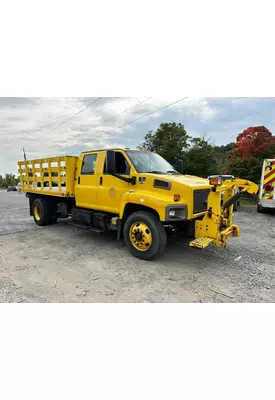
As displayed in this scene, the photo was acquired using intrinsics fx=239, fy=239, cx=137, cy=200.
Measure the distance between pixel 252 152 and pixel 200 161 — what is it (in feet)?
10.5

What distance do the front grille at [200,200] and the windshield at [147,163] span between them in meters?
0.97

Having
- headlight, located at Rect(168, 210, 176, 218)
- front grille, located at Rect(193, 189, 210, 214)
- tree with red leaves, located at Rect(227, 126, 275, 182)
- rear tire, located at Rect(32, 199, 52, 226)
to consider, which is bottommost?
rear tire, located at Rect(32, 199, 52, 226)

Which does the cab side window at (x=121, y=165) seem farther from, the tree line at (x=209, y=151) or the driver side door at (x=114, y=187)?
the tree line at (x=209, y=151)

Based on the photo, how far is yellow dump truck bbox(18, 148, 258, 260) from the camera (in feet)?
13.4

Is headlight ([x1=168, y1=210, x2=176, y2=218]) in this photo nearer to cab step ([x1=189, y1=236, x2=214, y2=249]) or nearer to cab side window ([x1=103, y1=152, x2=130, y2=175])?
cab step ([x1=189, y1=236, x2=214, y2=249])

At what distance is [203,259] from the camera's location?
452cm

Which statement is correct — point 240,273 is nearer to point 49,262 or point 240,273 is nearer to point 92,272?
point 92,272

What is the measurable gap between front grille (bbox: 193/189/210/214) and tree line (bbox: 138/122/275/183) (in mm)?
7728

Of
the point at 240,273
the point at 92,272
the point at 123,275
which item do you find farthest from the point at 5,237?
the point at 240,273

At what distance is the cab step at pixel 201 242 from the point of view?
378 centimetres

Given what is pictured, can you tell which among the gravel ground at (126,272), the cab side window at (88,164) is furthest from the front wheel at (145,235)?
the cab side window at (88,164)

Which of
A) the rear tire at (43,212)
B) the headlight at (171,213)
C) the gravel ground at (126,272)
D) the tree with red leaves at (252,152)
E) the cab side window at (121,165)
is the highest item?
the tree with red leaves at (252,152)

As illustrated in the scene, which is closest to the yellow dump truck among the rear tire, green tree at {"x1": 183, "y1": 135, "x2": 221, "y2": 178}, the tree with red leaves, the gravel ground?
the gravel ground

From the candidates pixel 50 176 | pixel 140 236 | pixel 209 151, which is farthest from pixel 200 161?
pixel 140 236
